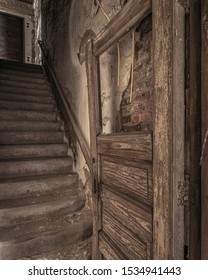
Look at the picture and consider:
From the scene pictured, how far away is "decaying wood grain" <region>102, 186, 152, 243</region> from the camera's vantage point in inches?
40.5

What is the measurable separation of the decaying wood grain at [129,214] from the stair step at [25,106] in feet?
7.67

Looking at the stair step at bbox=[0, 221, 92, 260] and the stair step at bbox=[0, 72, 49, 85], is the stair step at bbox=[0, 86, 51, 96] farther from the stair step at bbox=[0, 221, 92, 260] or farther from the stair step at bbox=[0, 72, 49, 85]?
the stair step at bbox=[0, 221, 92, 260]

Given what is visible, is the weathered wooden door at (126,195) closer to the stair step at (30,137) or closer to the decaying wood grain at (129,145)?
the decaying wood grain at (129,145)

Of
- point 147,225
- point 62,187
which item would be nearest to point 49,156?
point 62,187

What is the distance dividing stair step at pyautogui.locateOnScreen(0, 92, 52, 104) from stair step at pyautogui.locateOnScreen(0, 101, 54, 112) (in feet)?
0.49

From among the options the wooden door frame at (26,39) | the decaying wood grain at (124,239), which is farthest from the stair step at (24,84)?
the wooden door frame at (26,39)

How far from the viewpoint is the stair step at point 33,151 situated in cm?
249

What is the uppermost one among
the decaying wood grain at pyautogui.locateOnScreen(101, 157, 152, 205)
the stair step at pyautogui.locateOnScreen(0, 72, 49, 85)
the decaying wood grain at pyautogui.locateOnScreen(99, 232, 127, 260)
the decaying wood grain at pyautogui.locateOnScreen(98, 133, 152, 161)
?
the stair step at pyautogui.locateOnScreen(0, 72, 49, 85)

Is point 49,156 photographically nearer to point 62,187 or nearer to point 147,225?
point 62,187

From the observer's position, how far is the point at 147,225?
103 cm

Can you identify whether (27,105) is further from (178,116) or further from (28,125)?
(178,116)

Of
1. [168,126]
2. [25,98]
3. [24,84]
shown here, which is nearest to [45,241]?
[168,126]

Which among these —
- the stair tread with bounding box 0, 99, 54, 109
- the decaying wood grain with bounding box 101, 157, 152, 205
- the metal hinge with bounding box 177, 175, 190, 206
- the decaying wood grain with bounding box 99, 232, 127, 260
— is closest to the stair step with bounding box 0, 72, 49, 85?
the stair tread with bounding box 0, 99, 54, 109

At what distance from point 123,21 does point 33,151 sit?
81.1 inches
